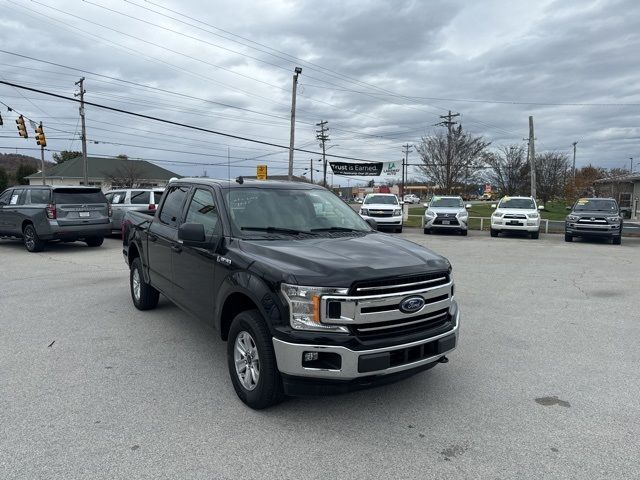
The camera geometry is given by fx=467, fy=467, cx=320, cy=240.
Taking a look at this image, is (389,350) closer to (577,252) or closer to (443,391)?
(443,391)

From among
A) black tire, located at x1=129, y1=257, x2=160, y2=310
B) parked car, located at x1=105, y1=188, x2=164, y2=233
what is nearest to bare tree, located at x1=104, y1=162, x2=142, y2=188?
parked car, located at x1=105, y1=188, x2=164, y2=233

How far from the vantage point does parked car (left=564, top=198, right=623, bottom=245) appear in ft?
55.8

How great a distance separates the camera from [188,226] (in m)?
4.10

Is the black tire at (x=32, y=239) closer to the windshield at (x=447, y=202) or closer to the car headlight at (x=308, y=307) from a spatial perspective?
the car headlight at (x=308, y=307)

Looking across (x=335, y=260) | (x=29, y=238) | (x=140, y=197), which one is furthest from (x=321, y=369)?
(x=140, y=197)

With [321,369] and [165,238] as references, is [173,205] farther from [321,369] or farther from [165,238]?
[321,369]

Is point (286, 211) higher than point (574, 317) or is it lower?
higher

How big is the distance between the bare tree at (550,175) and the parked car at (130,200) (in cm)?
3916

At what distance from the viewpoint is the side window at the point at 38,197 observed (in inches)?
488

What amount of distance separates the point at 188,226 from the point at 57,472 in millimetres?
A: 2033

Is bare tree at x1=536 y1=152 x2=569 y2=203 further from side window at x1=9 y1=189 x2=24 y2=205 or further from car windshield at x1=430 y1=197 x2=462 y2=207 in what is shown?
side window at x1=9 y1=189 x2=24 y2=205

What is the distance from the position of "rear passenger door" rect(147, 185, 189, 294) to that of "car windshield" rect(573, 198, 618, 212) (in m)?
17.3

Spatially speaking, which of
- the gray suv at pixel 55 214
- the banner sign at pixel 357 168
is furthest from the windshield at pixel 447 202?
the banner sign at pixel 357 168

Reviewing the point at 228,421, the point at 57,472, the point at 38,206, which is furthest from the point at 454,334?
the point at 38,206
